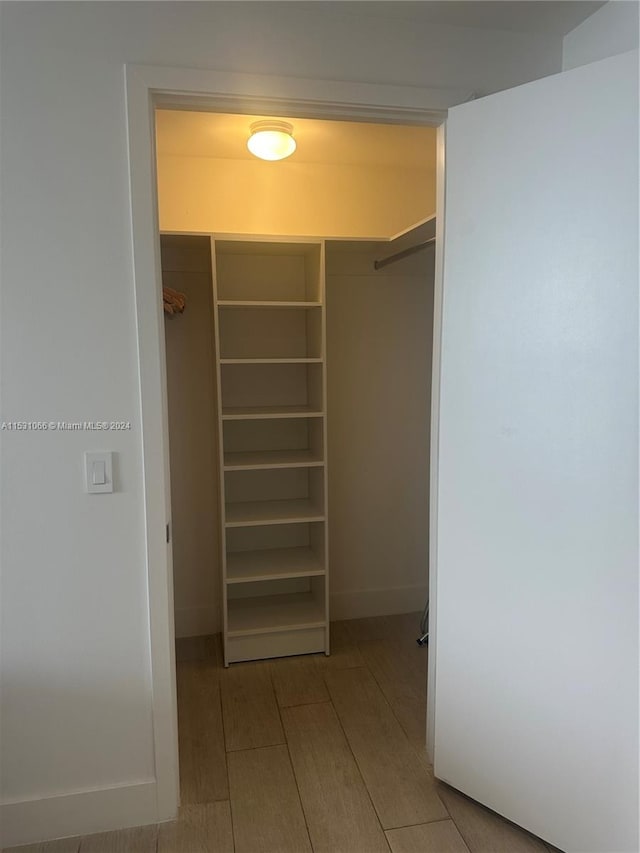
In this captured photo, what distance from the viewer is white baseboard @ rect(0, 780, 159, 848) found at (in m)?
1.82

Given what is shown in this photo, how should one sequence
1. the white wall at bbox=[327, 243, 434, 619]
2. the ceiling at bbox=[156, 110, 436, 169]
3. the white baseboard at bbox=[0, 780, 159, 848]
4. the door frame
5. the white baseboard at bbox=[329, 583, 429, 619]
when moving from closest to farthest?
the door frame < the white baseboard at bbox=[0, 780, 159, 848] < the ceiling at bbox=[156, 110, 436, 169] < the white wall at bbox=[327, 243, 434, 619] < the white baseboard at bbox=[329, 583, 429, 619]

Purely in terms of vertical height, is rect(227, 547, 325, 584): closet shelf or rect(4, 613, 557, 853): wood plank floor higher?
rect(227, 547, 325, 584): closet shelf

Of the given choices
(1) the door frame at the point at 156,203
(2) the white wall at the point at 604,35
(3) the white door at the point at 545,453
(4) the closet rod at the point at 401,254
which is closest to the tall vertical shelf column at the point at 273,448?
(4) the closet rod at the point at 401,254

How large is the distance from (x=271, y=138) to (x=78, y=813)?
8.08 ft

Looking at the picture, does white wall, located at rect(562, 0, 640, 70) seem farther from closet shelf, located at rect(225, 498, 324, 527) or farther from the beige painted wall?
closet shelf, located at rect(225, 498, 324, 527)

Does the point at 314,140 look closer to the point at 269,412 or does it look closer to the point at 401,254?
the point at 401,254

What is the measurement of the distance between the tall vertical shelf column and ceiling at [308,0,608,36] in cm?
107

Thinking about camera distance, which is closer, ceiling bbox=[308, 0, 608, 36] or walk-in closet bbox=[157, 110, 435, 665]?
ceiling bbox=[308, 0, 608, 36]

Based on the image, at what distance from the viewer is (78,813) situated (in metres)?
1.86

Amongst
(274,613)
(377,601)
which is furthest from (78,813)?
(377,601)

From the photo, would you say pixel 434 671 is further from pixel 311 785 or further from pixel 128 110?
pixel 128 110

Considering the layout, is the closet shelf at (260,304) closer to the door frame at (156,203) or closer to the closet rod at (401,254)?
the closet rod at (401,254)

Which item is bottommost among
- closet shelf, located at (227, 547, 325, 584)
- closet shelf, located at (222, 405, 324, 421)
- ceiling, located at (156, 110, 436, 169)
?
closet shelf, located at (227, 547, 325, 584)

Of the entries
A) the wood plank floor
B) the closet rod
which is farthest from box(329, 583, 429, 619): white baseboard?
the closet rod
